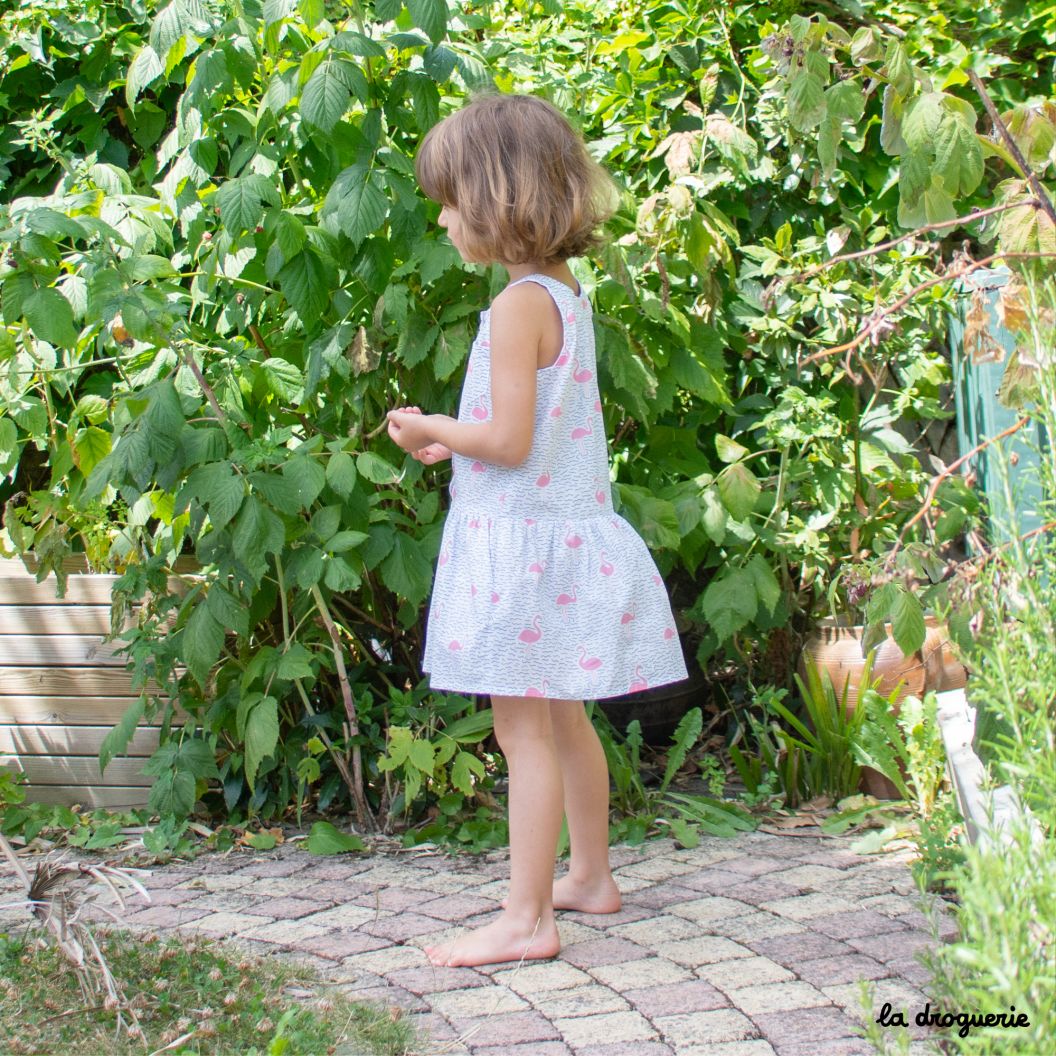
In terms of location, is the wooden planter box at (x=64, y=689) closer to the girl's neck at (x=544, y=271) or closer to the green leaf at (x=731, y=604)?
the green leaf at (x=731, y=604)

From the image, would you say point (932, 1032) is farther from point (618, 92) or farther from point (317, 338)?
point (618, 92)

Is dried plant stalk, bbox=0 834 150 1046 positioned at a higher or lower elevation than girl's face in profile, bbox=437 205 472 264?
lower

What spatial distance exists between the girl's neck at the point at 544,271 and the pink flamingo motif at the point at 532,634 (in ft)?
2.17

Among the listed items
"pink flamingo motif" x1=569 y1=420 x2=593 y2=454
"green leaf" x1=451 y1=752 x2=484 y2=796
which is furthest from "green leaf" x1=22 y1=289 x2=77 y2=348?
"green leaf" x1=451 y1=752 x2=484 y2=796

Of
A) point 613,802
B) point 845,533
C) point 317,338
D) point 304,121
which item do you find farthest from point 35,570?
point 845,533

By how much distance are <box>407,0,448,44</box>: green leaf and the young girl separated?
0.43m

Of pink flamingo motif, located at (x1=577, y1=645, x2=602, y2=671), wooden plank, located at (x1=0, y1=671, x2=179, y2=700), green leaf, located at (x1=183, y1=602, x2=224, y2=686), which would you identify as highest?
green leaf, located at (x1=183, y1=602, x2=224, y2=686)

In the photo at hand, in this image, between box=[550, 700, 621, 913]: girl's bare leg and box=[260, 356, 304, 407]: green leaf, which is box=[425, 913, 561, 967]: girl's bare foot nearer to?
box=[550, 700, 621, 913]: girl's bare leg

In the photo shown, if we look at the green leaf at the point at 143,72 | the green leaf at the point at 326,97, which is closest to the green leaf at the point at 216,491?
the green leaf at the point at 326,97

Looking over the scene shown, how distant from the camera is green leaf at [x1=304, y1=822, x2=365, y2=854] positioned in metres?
3.21

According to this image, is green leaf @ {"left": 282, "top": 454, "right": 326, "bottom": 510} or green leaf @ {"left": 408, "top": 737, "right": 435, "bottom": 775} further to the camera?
green leaf @ {"left": 408, "top": 737, "right": 435, "bottom": 775}

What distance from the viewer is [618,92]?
400 cm

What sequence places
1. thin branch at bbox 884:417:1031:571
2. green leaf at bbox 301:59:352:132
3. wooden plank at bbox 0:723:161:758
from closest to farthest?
1. thin branch at bbox 884:417:1031:571
2. green leaf at bbox 301:59:352:132
3. wooden plank at bbox 0:723:161:758

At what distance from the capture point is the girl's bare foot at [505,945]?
95.9 inches
